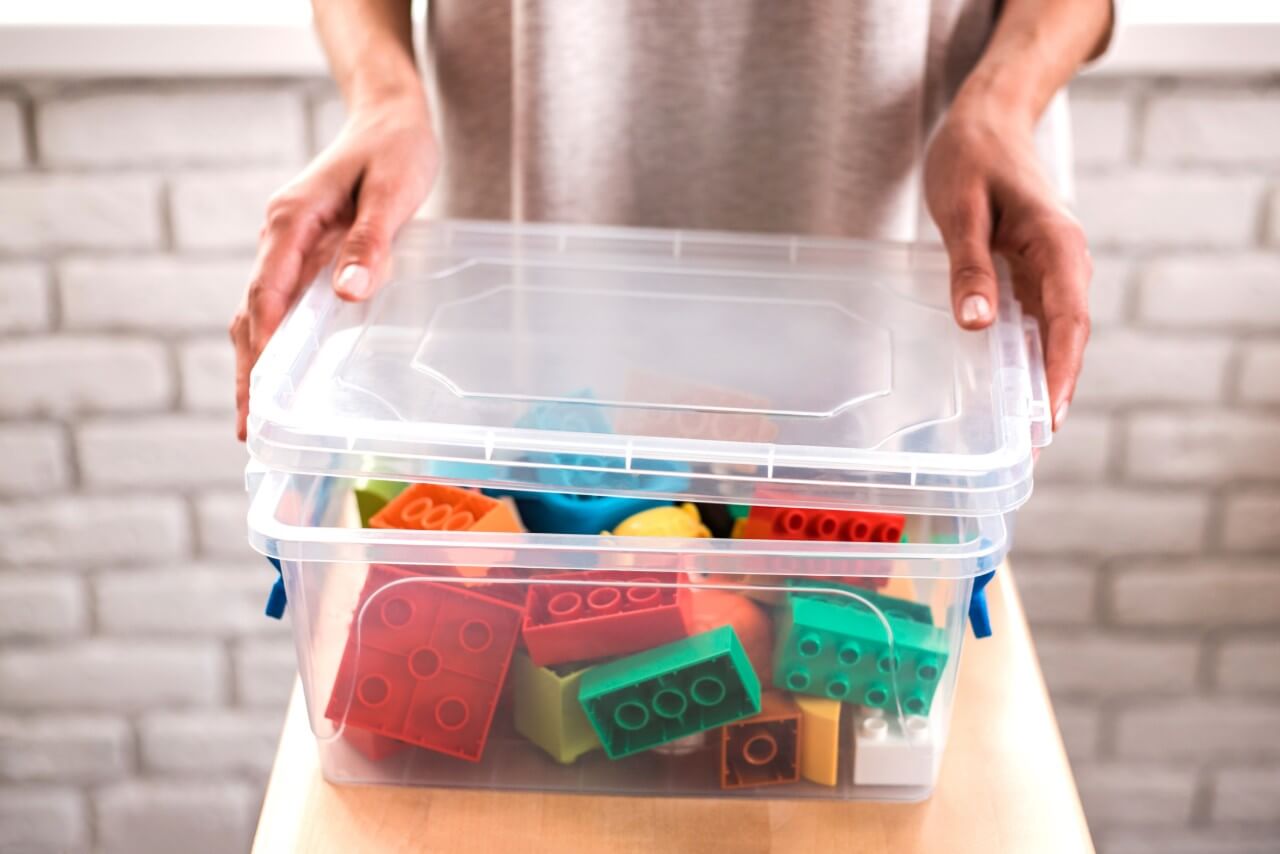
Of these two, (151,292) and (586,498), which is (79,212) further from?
(586,498)

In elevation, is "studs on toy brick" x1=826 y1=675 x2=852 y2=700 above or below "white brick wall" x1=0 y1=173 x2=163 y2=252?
below

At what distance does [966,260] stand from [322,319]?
1.05 ft

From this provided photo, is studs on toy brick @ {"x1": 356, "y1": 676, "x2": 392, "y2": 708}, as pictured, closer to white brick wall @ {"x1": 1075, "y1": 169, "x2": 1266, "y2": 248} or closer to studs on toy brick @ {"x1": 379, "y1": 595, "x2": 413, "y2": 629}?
studs on toy brick @ {"x1": 379, "y1": 595, "x2": 413, "y2": 629}

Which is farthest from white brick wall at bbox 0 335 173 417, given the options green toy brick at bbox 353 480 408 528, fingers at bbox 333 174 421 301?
green toy brick at bbox 353 480 408 528

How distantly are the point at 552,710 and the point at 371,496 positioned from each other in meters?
0.14

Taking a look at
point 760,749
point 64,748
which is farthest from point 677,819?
point 64,748

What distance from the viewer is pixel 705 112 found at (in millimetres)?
776

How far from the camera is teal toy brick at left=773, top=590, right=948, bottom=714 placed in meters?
0.51

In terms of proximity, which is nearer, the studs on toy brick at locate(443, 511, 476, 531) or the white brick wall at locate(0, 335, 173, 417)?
the studs on toy brick at locate(443, 511, 476, 531)

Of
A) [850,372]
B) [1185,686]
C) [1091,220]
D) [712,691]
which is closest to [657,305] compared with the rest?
[850,372]

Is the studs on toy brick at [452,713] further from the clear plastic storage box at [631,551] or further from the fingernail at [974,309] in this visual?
the fingernail at [974,309]

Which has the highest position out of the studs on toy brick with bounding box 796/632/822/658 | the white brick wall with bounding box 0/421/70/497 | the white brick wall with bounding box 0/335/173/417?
the studs on toy brick with bounding box 796/632/822/658

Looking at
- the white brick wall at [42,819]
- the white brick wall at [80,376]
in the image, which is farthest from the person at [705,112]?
the white brick wall at [42,819]

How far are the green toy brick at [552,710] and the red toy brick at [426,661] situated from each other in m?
0.01
